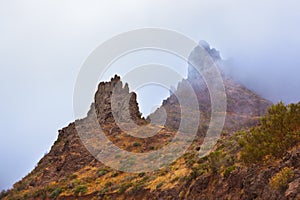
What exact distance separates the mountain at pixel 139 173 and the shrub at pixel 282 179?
0.07 meters

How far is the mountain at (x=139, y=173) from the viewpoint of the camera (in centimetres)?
1669

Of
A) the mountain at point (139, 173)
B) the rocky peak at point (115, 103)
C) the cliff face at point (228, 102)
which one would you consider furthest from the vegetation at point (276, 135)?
the cliff face at point (228, 102)

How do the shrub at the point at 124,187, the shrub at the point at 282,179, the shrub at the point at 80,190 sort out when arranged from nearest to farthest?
the shrub at the point at 282,179 → the shrub at the point at 124,187 → the shrub at the point at 80,190

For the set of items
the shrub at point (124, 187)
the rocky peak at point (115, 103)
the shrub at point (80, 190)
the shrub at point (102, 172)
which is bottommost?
the shrub at point (124, 187)

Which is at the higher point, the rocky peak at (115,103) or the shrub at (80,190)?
the rocky peak at (115,103)

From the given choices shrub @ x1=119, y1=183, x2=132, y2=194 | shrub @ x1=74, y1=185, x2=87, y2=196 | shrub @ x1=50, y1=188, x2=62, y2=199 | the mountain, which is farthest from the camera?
shrub @ x1=50, y1=188, x2=62, y2=199

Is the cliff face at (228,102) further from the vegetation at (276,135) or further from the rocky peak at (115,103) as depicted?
the vegetation at (276,135)

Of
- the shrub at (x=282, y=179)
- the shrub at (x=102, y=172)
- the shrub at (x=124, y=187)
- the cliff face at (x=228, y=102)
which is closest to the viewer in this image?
the shrub at (x=282, y=179)

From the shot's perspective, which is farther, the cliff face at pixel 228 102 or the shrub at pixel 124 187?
the cliff face at pixel 228 102

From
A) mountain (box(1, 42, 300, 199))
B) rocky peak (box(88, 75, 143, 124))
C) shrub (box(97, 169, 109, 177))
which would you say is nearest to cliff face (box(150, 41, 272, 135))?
mountain (box(1, 42, 300, 199))

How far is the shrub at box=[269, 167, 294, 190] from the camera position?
14.1 metres

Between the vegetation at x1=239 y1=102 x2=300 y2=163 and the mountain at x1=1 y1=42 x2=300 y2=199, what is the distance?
0.45 meters

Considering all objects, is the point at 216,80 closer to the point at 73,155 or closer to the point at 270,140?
the point at 73,155

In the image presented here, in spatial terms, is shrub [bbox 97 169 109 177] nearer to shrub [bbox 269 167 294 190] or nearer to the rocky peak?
the rocky peak
